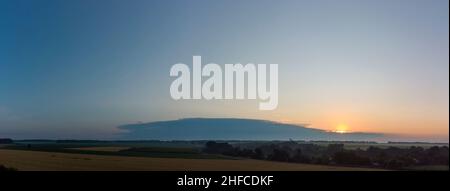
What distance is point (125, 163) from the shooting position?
12.7 metres

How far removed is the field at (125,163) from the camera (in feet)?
37.8

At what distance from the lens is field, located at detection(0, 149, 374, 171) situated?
1152 centimetres
